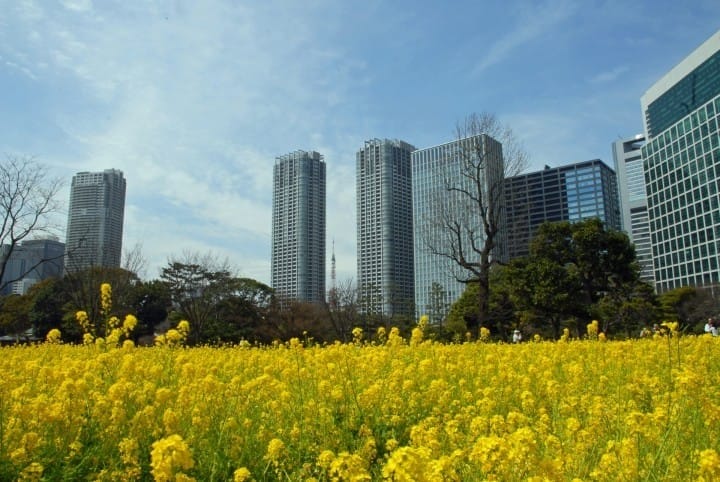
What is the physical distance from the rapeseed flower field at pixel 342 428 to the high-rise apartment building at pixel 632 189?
137957mm

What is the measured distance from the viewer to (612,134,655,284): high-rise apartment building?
12925 centimetres

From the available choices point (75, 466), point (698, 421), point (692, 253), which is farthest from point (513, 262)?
point (692, 253)

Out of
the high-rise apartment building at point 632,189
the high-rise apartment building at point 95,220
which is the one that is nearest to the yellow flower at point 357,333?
the high-rise apartment building at point 95,220

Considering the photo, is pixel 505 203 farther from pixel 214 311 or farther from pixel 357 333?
pixel 214 311

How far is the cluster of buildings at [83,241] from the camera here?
20.4 meters

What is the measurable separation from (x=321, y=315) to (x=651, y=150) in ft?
257

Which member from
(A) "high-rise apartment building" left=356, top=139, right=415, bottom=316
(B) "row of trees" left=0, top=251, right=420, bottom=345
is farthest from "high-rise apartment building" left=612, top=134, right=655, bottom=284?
(B) "row of trees" left=0, top=251, right=420, bottom=345

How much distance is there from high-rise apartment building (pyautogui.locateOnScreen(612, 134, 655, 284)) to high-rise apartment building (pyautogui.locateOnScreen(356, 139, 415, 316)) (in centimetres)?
9519

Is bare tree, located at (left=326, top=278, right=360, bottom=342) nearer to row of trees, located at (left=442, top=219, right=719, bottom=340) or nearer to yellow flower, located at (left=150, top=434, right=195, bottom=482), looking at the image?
row of trees, located at (left=442, top=219, right=719, bottom=340)

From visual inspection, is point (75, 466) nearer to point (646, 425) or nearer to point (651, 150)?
point (646, 425)

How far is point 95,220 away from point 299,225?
79.5 feet

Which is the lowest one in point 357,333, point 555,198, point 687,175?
point 357,333

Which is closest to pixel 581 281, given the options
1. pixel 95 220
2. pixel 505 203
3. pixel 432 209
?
pixel 505 203

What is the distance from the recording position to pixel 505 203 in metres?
19.2
